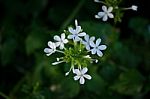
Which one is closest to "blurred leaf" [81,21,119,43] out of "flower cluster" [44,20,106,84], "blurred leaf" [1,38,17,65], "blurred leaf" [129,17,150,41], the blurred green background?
the blurred green background

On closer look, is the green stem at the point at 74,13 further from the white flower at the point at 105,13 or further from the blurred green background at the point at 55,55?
the white flower at the point at 105,13

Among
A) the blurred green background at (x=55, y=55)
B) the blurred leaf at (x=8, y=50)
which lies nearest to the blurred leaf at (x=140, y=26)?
the blurred green background at (x=55, y=55)

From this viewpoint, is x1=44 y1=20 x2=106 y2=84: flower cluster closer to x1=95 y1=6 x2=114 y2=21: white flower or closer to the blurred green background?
x1=95 y1=6 x2=114 y2=21: white flower

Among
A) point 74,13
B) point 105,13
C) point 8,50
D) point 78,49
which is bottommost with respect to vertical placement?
point 78,49

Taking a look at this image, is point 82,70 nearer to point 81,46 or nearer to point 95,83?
point 81,46

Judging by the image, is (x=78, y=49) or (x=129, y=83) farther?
(x=129, y=83)

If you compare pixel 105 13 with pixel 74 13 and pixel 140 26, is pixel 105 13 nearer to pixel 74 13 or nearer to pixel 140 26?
pixel 74 13

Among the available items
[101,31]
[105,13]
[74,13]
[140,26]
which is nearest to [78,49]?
[105,13]
